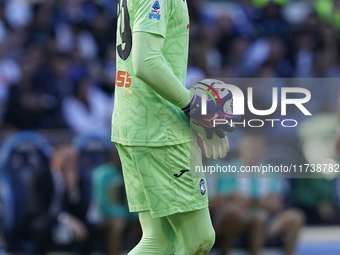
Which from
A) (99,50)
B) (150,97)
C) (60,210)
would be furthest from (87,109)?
(150,97)

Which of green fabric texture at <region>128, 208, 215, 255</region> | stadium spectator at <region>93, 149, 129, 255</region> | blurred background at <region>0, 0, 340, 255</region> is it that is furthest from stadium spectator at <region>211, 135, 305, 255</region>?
green fabric texture at <region>128, 208, 215, 255</region>

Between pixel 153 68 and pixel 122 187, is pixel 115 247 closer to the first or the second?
pixel 122 187

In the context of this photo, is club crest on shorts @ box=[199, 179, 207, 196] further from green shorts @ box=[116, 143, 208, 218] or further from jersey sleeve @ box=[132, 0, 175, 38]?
jersey sleeve @ box=[132, 0, 175, 38]

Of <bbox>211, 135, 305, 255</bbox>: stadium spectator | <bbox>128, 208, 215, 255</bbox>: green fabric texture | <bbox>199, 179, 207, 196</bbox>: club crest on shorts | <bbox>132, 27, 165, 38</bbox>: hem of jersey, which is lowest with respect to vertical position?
<bbox>211, 135, 305, 255</bbox>: stadium spectator

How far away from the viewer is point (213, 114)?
2775 millimetres

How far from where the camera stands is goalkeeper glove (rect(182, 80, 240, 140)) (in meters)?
2.74

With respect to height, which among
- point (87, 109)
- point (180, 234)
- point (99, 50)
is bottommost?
point (180, 234)

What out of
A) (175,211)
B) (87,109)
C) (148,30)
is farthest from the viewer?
(87,109)

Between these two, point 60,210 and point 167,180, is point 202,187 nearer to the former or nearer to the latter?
point 167,180

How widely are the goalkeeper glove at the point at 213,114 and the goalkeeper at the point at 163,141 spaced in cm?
4

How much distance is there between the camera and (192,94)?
2.72m

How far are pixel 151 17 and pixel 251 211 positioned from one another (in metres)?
3.25

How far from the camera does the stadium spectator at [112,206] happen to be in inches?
207

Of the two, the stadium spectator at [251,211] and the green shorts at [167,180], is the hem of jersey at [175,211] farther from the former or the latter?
the stadium spectator at [251,211]
